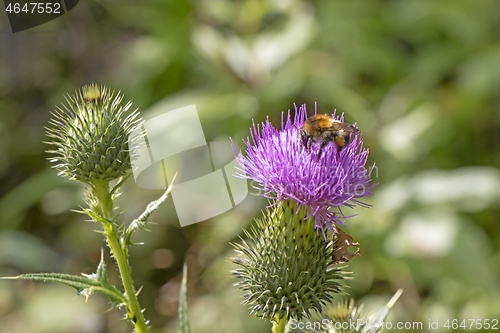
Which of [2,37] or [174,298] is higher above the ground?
[2,37]

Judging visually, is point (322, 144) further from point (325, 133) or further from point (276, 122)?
point (276, 122)

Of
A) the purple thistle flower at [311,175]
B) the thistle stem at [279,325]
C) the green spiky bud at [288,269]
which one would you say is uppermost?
the purple thistle flower at [311,175]

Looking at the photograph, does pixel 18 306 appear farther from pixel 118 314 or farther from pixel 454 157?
pixel 454 157

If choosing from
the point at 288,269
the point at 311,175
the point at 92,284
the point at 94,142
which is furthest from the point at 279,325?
the point at 94,142

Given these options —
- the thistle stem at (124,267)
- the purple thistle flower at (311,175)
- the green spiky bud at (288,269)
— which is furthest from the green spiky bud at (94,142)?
the green spiky bud at (288,269)

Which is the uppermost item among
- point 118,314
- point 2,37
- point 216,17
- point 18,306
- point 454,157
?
point 2,37

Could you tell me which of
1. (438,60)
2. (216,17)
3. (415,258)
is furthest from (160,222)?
(438,60)

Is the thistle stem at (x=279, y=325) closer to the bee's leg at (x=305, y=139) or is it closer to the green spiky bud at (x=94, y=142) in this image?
the bee's leg at (x=305, y=139)
